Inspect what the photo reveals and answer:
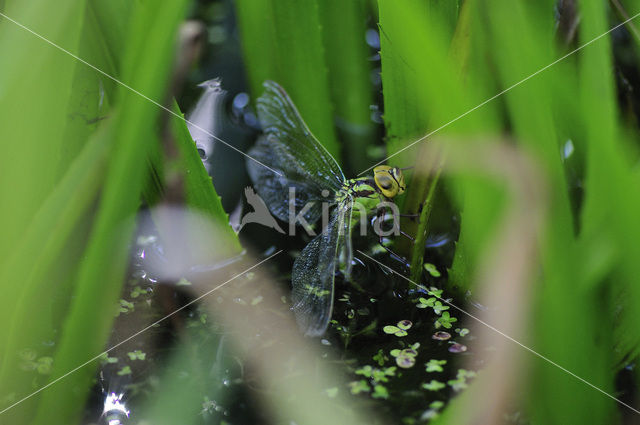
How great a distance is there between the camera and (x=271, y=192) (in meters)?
1.03

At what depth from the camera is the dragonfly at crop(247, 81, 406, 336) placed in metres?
0.92

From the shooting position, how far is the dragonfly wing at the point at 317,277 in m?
0.80

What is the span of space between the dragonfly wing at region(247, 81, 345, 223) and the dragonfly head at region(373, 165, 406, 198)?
0.10m

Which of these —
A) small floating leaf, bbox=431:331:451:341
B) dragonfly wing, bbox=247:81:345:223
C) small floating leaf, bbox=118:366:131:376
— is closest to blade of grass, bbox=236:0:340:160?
dragonfly wing, bbox=247:81:345:223

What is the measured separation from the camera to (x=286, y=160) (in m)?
1.03

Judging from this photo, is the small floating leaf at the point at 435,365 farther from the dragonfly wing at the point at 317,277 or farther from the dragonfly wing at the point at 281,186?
the dragonfly wing at the point at 281,186

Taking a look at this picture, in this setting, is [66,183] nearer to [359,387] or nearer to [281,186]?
[281,186]

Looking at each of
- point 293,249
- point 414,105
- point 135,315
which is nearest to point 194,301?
point 135,315

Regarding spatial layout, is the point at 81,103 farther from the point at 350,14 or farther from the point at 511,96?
the point at 511,96

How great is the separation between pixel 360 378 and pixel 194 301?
0.33 meters

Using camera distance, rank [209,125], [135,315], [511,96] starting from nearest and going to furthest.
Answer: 1. [511,96]
2. [135,315]
3. [209,125]

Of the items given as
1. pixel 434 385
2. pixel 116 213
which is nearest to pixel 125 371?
pixel 116 213

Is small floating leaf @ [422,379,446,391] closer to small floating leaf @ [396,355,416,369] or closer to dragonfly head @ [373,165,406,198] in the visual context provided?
small floating leaf @ [396,355,416,369]

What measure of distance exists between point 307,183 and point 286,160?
65 mm
